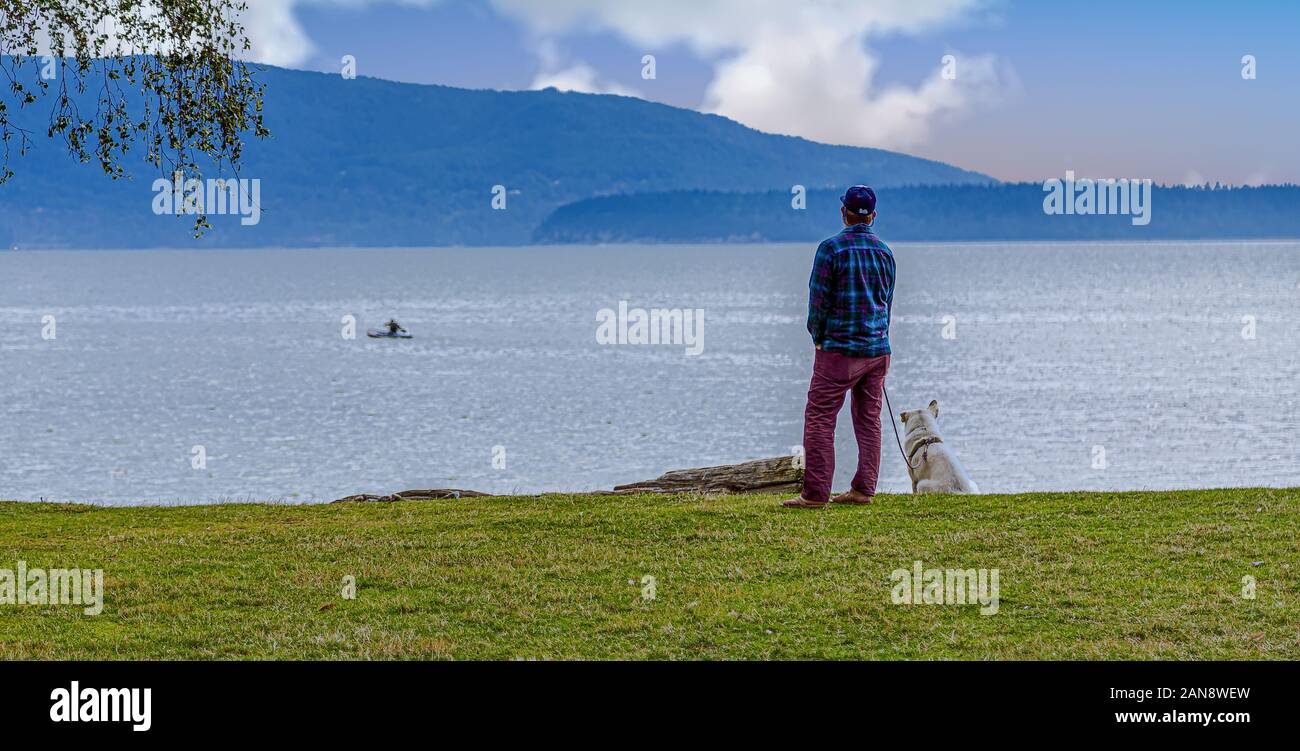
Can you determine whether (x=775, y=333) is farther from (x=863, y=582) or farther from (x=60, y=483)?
(x=863, y=582)

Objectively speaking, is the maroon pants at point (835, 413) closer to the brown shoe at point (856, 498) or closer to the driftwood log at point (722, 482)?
the brown shoe at point (856, 498)

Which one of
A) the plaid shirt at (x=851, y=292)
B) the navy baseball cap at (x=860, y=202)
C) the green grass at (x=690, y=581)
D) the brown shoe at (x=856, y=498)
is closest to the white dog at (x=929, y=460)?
the green grass at (x=690, y=581)

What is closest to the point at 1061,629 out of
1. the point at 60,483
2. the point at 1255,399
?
the point at 60,483

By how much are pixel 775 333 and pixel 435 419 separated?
153 feet

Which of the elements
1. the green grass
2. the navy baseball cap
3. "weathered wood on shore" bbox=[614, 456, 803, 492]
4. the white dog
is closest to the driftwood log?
"weathered wood on shore" bbox=[614, 456, 803, 492]

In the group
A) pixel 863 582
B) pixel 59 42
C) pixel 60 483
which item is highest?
pixel 59 42

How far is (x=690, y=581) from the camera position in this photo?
1000 cm

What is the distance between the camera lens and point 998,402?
187 ft

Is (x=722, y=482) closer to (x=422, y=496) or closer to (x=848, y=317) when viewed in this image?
(x=422, y=496)

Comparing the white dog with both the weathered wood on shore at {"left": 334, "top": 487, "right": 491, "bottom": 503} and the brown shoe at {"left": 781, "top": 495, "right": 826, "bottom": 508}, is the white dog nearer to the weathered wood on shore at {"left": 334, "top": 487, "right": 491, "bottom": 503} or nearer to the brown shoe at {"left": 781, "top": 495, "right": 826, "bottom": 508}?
the brown shoe at {"left": 781, "top": 495, "right": 826, "bottom": 508}

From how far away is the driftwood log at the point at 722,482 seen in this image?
16.0 metres

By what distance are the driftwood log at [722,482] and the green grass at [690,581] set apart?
1.87 m

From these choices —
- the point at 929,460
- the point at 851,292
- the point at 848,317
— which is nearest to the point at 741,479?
the point at 929,460

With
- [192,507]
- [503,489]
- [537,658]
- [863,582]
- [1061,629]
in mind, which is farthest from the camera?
[503,489]
